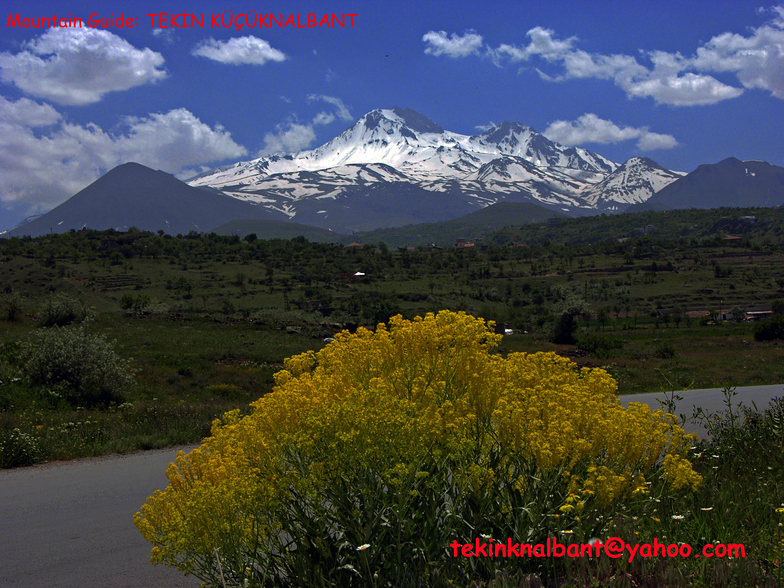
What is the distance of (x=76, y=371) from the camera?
12.8 metres

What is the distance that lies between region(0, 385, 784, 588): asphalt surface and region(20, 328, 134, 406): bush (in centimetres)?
476

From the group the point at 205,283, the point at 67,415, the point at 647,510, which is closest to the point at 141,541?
the point at 647,510

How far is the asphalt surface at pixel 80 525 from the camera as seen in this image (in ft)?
14.7

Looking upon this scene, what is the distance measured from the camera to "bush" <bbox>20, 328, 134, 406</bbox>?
497 inches

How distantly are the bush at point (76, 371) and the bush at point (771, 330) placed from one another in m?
46.1

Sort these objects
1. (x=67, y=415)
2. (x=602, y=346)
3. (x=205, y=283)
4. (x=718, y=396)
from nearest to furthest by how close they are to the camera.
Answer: (x=67, y=415), (x=718, y=396), (x=602, y=346), (x=205, y=283)

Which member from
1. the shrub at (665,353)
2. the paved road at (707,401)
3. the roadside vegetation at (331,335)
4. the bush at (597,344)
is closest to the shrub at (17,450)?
the roadside vegetation at (331,335)

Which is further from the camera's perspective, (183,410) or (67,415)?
(183,410)

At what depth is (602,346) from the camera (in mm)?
37469

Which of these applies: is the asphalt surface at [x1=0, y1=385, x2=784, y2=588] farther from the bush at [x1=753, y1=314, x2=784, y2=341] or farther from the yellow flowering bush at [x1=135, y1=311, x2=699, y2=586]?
the bush at [x1=753, y1=314, x2=784, y2=341]

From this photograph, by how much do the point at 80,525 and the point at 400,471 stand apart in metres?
4.83

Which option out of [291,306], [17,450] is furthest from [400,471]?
[291,306]

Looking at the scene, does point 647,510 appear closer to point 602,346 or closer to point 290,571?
point 290,571

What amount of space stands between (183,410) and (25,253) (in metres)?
94.0
